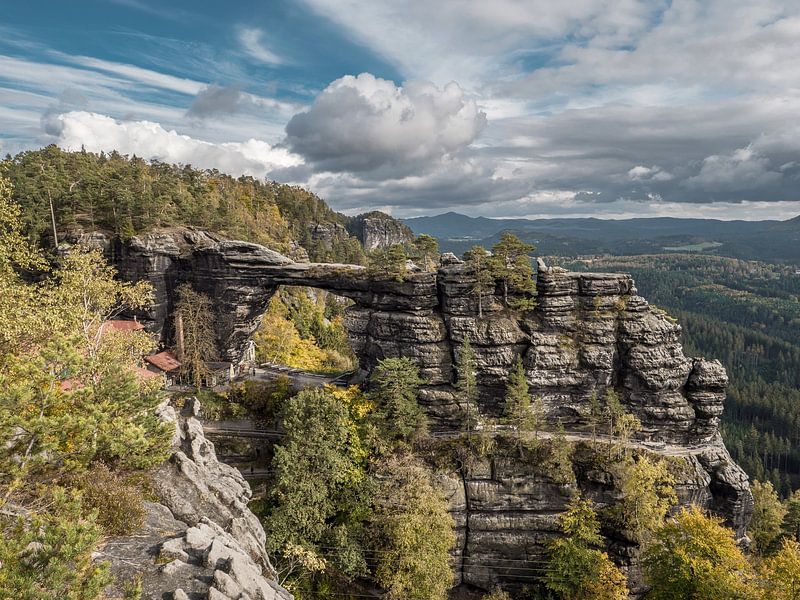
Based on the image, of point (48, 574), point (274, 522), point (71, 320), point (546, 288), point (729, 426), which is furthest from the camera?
point (729, 426)

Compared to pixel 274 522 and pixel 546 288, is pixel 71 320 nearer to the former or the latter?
pixel 274 522

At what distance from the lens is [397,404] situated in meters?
Result: 37.7

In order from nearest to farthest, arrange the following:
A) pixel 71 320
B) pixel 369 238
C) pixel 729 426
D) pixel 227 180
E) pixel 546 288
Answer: pixel 71 320 → pixel 546 288 → pixel 227 180 → pixel 729 426 → pixel 369 238

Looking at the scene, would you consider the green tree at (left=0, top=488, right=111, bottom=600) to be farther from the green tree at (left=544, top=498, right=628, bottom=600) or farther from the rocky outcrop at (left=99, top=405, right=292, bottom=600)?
the green tree at (left=544, top=498, right=628, bottom=600)

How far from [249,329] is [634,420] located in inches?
1554

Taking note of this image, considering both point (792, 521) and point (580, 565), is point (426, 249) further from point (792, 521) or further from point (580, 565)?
point (792, 521)

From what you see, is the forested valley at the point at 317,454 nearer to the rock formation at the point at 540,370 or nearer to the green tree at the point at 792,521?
the green tree at the point at 792,521

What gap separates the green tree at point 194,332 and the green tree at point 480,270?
27.6m

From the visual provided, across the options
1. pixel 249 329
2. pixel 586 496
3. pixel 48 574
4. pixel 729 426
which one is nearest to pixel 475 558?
pixel 586 496

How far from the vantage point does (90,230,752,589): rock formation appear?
36.9m

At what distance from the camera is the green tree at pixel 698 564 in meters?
25.3

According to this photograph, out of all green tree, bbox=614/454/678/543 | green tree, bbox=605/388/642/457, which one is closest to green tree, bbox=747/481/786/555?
green tree, bbox=605/388/642/457

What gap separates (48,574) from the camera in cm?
911

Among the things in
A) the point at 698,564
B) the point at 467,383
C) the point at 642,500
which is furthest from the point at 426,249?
the point at 698,564
